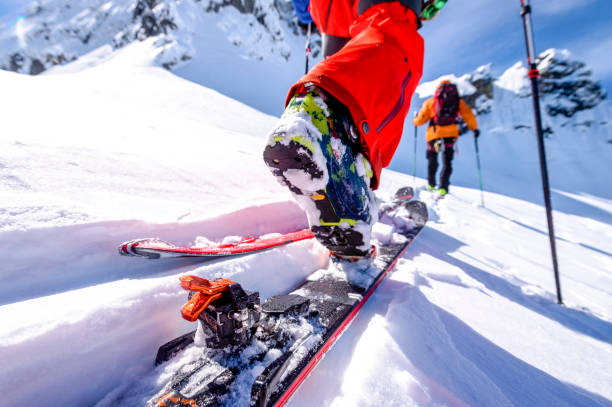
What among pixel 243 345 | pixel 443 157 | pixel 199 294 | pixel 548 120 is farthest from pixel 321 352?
pixel 548 120

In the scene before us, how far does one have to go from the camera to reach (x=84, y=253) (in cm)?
82

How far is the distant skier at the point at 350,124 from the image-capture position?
0.78 m

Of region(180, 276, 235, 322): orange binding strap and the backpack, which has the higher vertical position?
the backpack

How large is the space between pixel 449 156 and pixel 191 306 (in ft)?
16.8

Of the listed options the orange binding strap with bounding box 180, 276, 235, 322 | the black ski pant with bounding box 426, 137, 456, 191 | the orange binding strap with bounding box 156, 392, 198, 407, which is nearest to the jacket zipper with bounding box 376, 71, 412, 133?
the orange binding strap with bounding box 180, 276, 235, 322

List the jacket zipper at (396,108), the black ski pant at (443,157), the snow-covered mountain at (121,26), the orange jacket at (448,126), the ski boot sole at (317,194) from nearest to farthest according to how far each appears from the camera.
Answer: the ski boot sole at (317,194)
the jacket zipper at (396,108)
the black ski pant at (443,157)
the orange jacket at (448,126)
the snow-covered mountain at (121,26)

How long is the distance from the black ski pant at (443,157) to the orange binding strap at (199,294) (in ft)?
16.1

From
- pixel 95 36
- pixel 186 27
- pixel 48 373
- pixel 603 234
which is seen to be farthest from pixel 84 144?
pixel 95 36

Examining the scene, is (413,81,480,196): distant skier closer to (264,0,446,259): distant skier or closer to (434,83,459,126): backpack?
(434,83,459,126): backpack

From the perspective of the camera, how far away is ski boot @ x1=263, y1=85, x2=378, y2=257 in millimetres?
748

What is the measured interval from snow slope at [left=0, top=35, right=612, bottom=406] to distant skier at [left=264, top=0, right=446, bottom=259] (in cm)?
33

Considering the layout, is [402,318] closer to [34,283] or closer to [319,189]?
[319,189]

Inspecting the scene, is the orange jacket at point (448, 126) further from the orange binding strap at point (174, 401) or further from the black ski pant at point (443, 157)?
the orange binding strap at point (174, 401)

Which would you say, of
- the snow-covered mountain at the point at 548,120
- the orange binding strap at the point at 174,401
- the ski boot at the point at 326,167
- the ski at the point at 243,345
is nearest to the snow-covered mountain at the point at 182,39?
the snow-covered mountain at the point at 548,120
